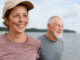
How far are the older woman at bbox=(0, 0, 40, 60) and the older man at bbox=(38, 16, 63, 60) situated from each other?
108 cm

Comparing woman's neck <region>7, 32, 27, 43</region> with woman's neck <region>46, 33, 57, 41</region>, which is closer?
woman's neck <region>7, 32, 27, 43</region>

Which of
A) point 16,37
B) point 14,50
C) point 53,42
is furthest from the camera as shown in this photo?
point 53,42

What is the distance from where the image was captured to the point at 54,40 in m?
4.17

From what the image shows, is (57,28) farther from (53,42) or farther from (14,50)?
Answer: (14,50)

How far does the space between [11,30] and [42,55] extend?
1.17 meters

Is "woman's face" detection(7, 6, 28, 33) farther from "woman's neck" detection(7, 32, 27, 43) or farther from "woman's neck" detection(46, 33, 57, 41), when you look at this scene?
"woman's neck" detection(46, 33, 57, 41)

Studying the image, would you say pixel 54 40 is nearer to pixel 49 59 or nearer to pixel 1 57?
pixel 49 59

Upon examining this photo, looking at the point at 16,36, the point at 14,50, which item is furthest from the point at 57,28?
the point at 14,50

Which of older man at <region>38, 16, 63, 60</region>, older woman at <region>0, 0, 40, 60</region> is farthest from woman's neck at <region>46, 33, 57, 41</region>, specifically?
older woman at <region>0, 0, 40, 60</region>

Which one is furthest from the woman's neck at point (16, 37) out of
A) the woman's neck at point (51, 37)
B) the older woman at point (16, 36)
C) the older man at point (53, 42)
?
the woman's neck at point (51, 37)

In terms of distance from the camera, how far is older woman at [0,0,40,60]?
2811 mm

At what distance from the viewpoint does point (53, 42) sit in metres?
4.13

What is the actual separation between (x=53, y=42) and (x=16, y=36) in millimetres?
1313

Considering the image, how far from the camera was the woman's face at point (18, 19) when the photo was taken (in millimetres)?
2830
